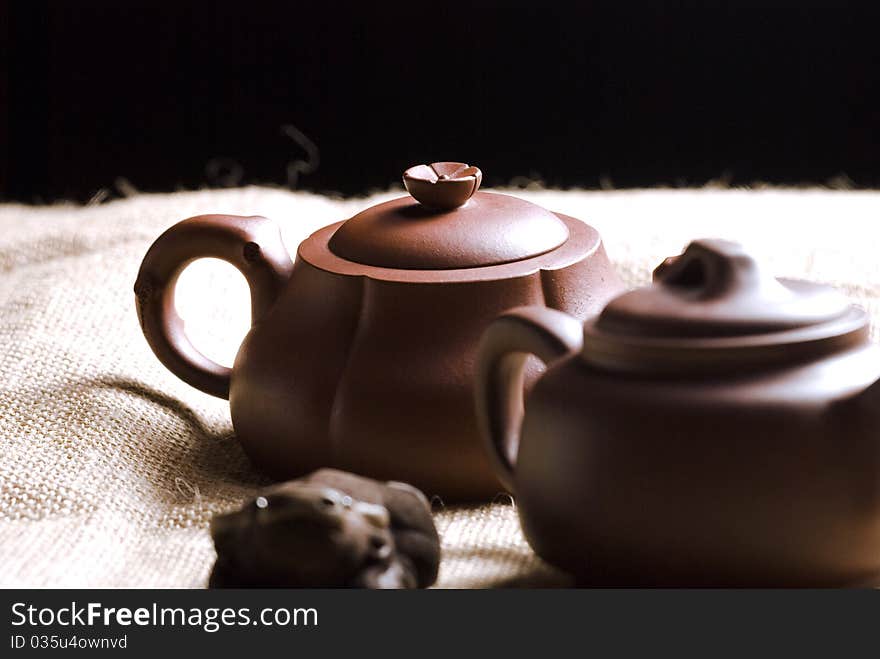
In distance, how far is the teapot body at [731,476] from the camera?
2.55 ft

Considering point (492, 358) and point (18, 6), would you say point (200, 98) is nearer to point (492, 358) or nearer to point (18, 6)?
point (18, 6)

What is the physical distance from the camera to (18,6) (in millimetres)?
2334

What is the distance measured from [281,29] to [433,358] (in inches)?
55.0

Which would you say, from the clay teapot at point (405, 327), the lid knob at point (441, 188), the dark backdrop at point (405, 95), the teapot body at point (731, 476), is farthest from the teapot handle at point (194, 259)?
the dark backdrop at point (405, 95)

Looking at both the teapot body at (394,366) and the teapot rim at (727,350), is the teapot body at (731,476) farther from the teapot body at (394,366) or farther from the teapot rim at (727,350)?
the teapot body at (394,366)

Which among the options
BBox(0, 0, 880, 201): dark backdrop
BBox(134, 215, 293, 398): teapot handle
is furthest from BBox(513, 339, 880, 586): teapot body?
BBox(0, 0, 880, 201): dark backdrop

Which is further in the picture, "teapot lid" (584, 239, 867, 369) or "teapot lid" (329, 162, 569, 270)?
"teapot lid" (329, 162, 569, 270)

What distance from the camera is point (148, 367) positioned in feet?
4.44

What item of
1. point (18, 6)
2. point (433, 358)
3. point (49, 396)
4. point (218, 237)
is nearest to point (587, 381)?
point (433, 358)

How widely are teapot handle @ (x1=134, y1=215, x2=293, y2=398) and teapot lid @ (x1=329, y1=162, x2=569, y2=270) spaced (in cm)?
7

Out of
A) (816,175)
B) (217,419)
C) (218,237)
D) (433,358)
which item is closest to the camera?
(433,358)

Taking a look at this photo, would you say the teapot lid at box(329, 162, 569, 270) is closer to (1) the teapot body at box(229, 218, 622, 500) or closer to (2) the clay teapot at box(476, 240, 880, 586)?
(1) the teapot body at box(229, 218, 622, 500)

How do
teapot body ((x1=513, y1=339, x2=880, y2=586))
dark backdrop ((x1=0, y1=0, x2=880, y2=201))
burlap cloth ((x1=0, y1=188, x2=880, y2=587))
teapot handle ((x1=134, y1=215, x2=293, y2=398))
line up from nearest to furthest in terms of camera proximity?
teapot body ((x1=513, y1=339, x2=880, y2=586)) < burlap cloth ((x1=0, y1=188, x2=880, y2=587)) < teapot handle ((x1=134, y1=215, x2=293, y2=398)) < dark backdrop ((x1=0, y1=0, x2=880, y2=201))

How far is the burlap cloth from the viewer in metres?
1.00
